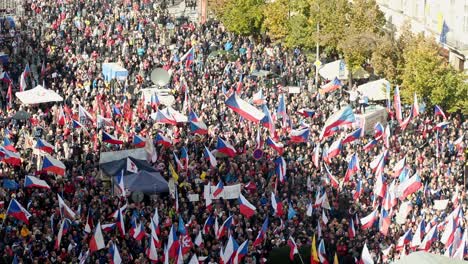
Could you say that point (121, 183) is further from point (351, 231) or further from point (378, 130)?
point (378, 130)

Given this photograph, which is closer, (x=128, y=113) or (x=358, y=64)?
(x=128, y=113)

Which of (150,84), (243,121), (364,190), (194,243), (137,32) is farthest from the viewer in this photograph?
(137,32)

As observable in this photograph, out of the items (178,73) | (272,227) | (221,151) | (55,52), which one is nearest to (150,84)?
(178,73)

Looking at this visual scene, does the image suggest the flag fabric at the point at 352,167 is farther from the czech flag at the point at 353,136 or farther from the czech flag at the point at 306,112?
the czech flag at the point at 306,112

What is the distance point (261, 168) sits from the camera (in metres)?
55.7

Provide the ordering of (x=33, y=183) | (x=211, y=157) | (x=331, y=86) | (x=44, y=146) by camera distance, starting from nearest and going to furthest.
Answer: (x=33, y=183)
(x=211, y=157)
(x=44, y=146)
(x=331, y=86)

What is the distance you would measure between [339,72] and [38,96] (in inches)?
633

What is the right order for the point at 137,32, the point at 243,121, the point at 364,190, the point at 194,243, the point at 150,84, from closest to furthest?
the point at 194,243 < the point at 364,190 < the point at 243,121 < the point at 150,84 < the point at 137,32

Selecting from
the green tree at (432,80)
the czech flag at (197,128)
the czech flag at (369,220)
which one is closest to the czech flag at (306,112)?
the czech flag at (197,128)

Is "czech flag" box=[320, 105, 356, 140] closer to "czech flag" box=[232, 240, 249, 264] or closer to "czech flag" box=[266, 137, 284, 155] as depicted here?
"czech flag" box=[266, 137, 284, 155]

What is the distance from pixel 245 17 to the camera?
82625 millimetres

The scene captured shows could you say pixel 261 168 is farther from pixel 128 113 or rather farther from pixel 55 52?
pixel 55 52

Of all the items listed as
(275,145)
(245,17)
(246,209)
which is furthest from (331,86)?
(246,209)

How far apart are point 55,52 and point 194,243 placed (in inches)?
1149
